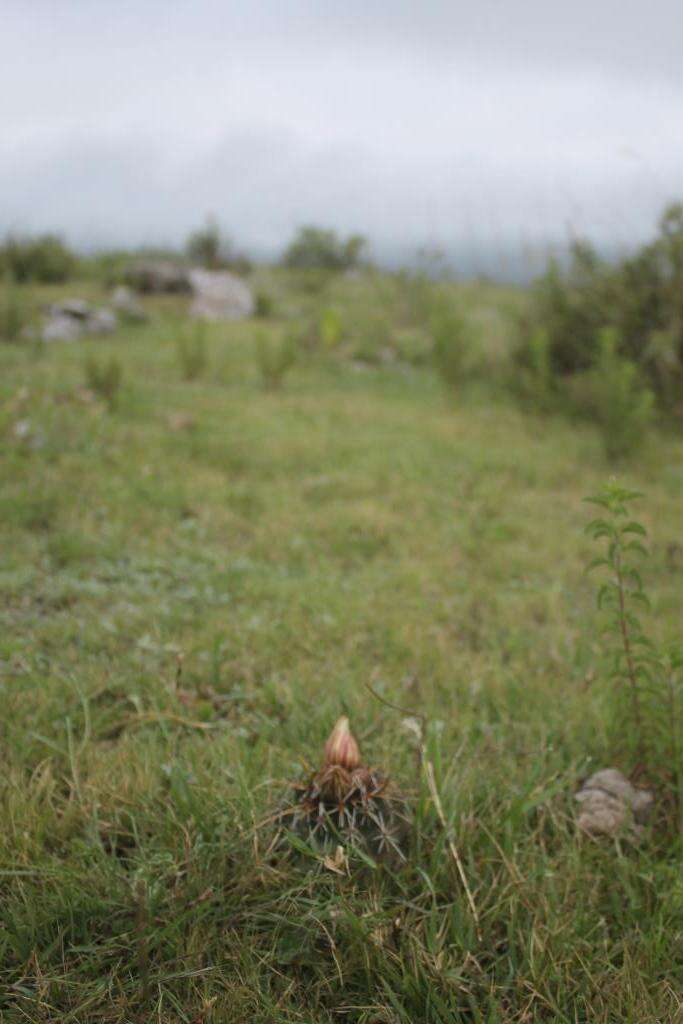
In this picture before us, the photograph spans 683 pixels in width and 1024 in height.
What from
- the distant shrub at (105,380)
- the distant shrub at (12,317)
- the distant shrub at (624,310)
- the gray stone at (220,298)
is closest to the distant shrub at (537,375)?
the distant shrub at (624,310)

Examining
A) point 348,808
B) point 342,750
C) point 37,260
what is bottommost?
point 348,808

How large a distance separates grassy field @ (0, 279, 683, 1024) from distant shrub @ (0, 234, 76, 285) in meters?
7.85

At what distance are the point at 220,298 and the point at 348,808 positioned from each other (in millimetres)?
11087

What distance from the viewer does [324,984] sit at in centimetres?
148

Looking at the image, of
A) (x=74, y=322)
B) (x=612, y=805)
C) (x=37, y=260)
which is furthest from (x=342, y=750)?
(x=37, y=260)

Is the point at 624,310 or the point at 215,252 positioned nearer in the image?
the point at 624,310

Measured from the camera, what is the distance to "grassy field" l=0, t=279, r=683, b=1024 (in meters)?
1.48

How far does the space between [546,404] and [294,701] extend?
4616mm

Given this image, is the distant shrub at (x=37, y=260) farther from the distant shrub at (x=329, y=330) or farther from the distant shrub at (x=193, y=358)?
the distant shrub at (x=193, y=358)

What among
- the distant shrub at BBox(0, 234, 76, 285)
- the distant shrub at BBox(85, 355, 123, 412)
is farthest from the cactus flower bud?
the distant shrub at BBox(0, 234, 76, 285)

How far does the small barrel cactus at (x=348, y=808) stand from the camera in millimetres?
1659

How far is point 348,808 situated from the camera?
170 cm

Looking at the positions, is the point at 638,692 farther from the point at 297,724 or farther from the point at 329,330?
the point at 329,330

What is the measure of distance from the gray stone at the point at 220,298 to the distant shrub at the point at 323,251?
427cm
